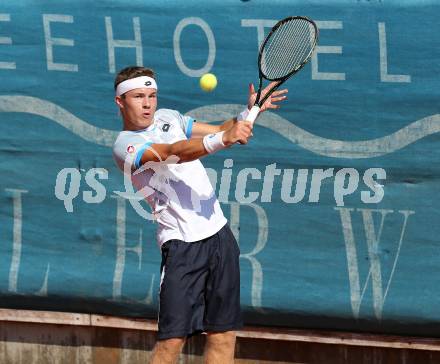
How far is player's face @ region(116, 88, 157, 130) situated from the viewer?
541 centimetres

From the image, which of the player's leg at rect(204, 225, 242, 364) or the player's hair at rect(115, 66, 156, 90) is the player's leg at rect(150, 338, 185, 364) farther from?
the player's hair at rect(115, 66, 156, 90)

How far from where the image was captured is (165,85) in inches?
253

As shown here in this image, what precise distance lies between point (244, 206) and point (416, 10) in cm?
141

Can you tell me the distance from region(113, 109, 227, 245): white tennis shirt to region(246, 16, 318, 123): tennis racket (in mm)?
544

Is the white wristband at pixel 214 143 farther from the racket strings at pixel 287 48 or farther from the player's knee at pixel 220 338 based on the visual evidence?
the player's knee at pixel 220 338

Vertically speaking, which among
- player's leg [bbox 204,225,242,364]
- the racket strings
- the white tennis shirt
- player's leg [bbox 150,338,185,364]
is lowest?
player's leg [bbox 150,338,185,364]

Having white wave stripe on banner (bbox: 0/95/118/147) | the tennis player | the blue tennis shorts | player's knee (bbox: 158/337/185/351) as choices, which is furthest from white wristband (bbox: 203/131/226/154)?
white wave stripe on banner (bbox: 0/95/118/147)

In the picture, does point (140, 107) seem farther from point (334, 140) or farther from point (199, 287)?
point (334, 140)

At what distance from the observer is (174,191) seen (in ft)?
17.8

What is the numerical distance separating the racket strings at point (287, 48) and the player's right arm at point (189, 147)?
2.22ft

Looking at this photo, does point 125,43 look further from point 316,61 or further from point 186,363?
point 186,363

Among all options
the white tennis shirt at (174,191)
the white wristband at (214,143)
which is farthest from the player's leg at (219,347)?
the white wristband at (214,143)

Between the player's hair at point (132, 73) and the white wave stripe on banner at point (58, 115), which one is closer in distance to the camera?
the player's hair at point (132, 73)

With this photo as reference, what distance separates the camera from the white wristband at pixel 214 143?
4.99 metres
